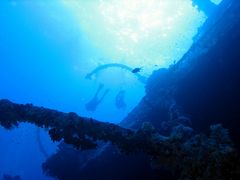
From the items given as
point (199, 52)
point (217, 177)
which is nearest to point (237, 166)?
point (217, 177)

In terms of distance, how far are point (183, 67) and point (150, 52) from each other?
107 ft

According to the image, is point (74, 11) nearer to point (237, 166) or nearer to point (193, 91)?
point (193, 91)

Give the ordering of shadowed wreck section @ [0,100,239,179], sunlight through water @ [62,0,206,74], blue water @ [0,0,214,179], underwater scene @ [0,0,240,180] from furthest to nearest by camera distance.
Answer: blue water @ [0,0,214,179]
sunlight through water @ [62,0,206,74]
underwater scene @ [0,0,240,180]
shadowed wreck section @ [0,100,239,179]

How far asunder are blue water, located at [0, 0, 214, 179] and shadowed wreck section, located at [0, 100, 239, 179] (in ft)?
25.2

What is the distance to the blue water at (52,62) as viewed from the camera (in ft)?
137

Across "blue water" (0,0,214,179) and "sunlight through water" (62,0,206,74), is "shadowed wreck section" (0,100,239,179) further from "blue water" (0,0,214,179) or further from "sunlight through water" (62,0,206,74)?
"sunlight through water" (62,0,206,74)

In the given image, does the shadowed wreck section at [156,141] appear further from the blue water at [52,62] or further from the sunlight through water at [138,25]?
the sunlight through water at [138,25]

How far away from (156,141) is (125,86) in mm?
71007

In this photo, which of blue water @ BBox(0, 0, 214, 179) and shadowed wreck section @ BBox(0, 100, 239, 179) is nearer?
shadowed wreck section @ BBox(0, 100, 239, 179)

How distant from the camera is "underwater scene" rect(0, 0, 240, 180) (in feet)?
17.4

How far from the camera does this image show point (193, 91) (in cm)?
982

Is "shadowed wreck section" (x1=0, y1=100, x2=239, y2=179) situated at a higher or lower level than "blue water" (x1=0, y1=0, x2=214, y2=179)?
lower

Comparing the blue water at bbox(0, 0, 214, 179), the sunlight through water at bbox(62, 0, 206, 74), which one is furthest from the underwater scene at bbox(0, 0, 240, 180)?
the blue water at bbox(0, 0, 214, 179)

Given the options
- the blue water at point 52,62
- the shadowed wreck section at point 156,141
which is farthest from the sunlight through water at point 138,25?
the shadowed wreck section at point 156,141
